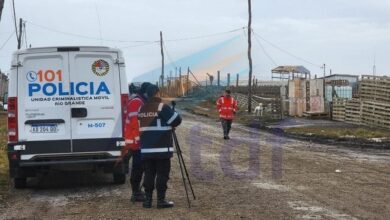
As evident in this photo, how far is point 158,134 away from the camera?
339 inches

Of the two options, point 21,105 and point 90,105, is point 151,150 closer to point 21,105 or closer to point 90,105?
point 90,105

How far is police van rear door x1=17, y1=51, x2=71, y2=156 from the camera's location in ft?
33.4

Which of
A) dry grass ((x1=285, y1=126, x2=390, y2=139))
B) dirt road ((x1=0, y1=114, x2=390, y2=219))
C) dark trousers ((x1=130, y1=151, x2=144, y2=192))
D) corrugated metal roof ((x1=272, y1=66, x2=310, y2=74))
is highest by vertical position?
corrugated metal roof ((x1=272, y1=66, x2=310, y2=74))

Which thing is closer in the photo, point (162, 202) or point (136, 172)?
point (162, 202)

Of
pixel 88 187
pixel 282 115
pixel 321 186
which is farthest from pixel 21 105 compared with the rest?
pixel 282 115

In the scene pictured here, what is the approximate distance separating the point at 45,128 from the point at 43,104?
42cm

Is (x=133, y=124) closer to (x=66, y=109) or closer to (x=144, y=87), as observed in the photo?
(x=144, y=87)

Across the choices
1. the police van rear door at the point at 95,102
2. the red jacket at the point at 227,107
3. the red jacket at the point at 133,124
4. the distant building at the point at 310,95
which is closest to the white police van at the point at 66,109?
the police van rear door at the point at 95,102

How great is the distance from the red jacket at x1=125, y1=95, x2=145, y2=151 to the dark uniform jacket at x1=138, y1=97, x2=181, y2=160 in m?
0.78

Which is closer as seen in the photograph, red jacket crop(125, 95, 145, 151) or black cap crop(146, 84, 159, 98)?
black cap crop(146, 84, 159, 98)

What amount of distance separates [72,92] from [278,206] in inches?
162

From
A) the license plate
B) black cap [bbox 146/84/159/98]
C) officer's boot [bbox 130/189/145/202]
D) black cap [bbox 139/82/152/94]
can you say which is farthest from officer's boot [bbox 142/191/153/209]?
the license plate

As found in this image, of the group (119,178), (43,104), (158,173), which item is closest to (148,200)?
(158,173)

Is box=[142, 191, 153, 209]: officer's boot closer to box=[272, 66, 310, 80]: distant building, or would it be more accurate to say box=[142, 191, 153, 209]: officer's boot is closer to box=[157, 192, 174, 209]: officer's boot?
box=[157, 192, 174, 209]: officer's boot
